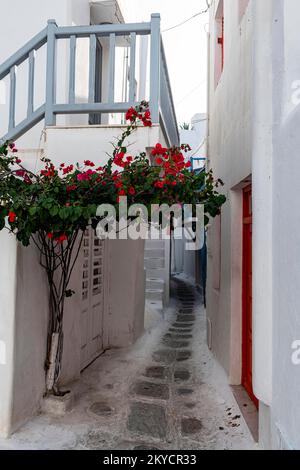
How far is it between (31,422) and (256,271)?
2.83 metres

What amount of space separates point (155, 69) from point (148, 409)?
3931 mm

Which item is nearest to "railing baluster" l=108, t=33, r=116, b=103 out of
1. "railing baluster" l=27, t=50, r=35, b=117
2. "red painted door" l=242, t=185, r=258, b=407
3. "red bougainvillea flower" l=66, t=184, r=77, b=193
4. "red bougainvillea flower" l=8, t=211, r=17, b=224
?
"railing baluster" l=27, t=50, r=35, b=117

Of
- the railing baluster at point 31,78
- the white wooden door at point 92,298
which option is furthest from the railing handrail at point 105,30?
the white wooden door at point 92,298

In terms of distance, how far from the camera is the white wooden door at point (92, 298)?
6496 millimetres

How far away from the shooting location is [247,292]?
504 cm

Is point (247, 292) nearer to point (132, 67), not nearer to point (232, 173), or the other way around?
point (232, 173)

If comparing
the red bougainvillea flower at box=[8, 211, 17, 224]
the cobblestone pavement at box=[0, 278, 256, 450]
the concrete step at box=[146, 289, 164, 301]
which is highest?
the red bougainvillea flower at box=[8, 211, 17, 224]

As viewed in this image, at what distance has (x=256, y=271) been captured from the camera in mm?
3137

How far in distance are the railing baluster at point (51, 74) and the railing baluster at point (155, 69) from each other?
1.15 m

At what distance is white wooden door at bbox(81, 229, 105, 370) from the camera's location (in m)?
6.50

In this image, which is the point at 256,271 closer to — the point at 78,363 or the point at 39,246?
the point at 39,246

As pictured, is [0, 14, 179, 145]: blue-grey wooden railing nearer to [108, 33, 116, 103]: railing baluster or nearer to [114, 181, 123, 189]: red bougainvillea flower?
[108, 33, 116, 103]: railing baluster

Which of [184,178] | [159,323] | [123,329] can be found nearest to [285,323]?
[184,178]

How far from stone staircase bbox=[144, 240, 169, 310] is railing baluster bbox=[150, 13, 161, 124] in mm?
7199
